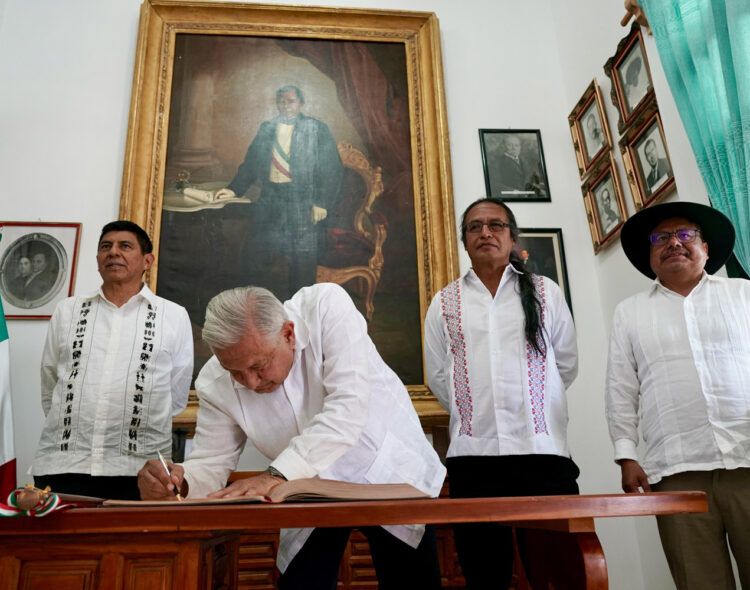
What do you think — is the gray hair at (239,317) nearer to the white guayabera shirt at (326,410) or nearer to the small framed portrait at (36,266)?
the white guayabera shirt at (326,410)

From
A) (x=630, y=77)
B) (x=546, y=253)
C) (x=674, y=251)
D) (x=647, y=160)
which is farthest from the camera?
(x=546, y=253)

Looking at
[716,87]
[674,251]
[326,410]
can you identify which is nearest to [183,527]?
[326,410]

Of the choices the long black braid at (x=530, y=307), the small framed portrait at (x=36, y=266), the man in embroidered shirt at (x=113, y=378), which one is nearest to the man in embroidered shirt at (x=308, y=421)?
the long black braid at (x=530, y=307)

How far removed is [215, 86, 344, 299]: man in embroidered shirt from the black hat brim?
179 cm

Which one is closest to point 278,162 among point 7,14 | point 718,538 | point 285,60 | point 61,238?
point 285,60

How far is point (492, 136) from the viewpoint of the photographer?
12.9 feet

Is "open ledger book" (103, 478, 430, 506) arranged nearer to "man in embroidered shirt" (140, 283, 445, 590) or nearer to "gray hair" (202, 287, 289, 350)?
"man in embroidered shirt" (140, 283, 445, 590)

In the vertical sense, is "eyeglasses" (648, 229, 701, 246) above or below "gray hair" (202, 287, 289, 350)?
above

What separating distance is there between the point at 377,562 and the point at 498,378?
2.72ft

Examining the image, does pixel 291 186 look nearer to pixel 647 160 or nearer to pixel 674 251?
pixel 647 160

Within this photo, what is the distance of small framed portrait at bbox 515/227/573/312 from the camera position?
143 inches

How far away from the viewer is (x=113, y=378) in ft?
8.31

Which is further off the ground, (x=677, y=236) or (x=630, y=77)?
(x=630, y=77)

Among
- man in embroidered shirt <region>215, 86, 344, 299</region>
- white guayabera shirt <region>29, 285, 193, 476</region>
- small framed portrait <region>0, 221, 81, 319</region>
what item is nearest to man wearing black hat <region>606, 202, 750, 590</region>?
white guayabera shirt <region>29, 285, 193, 476</region>
